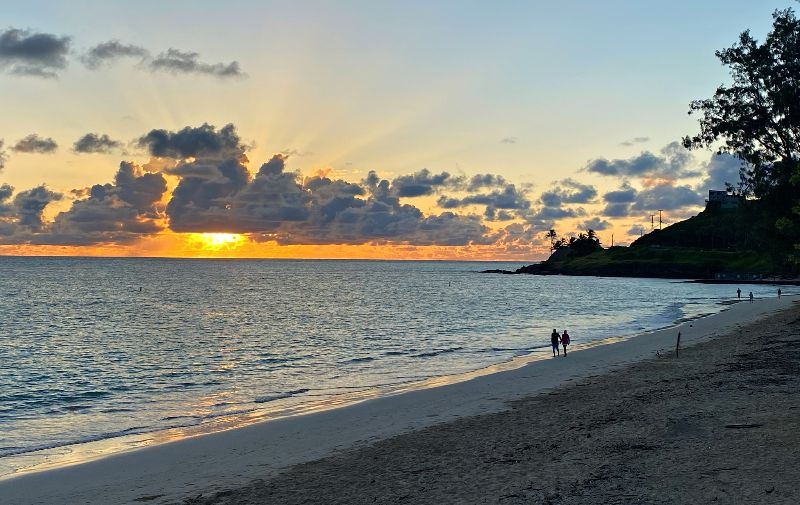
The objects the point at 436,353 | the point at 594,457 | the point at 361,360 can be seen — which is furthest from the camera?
the point at 436,353

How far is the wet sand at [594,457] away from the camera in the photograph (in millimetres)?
12773

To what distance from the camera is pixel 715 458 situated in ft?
46.9

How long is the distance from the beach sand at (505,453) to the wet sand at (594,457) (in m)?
0.04

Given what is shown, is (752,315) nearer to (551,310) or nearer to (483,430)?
(551,310)

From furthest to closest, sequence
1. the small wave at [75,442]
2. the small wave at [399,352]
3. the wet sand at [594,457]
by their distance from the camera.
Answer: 1. the small wave at [399,352]
2. the small wave at [75,442]
3. the wet sand at [594,457]

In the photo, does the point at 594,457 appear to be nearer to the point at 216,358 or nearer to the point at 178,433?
the point at 178,433

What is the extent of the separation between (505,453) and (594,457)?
233 cm

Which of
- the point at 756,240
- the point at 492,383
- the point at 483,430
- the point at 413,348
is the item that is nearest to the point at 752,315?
the point at 756,240

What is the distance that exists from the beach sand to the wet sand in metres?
0.04

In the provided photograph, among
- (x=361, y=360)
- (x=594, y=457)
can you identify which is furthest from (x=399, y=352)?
(x=594, y=457)

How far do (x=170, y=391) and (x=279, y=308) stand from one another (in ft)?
223

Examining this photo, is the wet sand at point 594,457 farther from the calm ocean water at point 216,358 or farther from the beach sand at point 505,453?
the calm ocean water at point 216,358

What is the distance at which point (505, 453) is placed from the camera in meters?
16.6

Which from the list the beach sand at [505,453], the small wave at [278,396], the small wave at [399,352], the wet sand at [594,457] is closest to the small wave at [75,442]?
the beach sand at [505,453]
